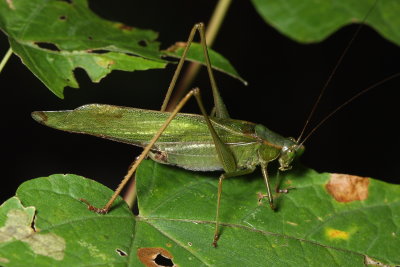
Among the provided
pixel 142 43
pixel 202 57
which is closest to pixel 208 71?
pixel 202 57

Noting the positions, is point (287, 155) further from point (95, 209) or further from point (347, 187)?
point (95, 209)

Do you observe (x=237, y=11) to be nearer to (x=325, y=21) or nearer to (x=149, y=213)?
(x=325, y=21)

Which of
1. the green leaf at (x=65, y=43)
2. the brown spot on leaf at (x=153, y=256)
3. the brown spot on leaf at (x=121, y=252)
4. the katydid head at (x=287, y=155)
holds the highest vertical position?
the green leaf at (x=65, y=43)

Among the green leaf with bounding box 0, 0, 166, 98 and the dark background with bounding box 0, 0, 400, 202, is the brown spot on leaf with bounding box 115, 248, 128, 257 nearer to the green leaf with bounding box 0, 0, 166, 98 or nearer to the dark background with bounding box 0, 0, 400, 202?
the green leaf with bounding box 0, 0, 166, 98

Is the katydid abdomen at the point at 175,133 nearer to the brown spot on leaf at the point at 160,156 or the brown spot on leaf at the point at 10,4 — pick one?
the brown spot on leaf at the point at 160,156

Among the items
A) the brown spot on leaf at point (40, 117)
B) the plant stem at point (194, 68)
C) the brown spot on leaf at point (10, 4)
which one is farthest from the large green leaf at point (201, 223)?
the brown spot on leaf at point (10, 4)

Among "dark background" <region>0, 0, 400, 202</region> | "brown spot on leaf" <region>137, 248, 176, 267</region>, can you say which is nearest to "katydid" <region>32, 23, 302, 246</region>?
"brown spot on leaf" <region>137, 248, 176, 267</region>

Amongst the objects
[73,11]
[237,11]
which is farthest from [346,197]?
[237,11]
